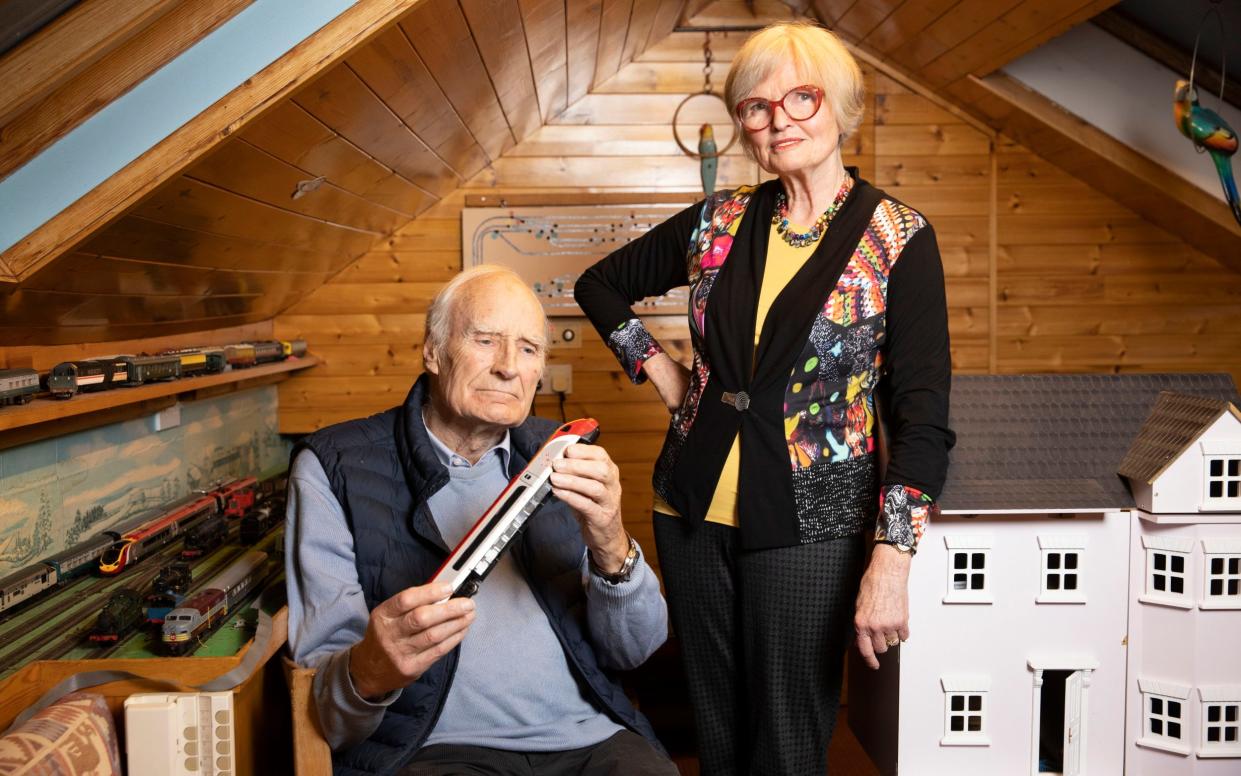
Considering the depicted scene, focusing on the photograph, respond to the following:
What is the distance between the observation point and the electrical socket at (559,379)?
12.1 feet

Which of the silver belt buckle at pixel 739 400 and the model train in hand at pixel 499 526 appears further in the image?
the silver belt buckle at pixel 739 400

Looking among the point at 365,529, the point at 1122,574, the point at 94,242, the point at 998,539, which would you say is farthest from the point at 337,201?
the point at 1122,574

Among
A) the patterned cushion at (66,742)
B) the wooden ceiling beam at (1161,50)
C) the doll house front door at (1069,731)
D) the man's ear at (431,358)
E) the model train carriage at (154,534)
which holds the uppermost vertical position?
the wooden ceiling beam at (1161,50)

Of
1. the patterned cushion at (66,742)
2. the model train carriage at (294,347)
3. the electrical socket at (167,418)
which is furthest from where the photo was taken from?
the model train carriage at (294,347)

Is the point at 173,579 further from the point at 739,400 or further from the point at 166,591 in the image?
Answer: the point at 739,400

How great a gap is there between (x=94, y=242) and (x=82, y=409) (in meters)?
0.35

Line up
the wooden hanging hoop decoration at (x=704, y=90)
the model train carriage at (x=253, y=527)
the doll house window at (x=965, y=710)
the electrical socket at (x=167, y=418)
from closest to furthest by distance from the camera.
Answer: the doll house window at (x=965, y=710)
the model train carriage at (x=253, y=527)
the electrical socket at (x=167, y=418)
the wooden hanging hoop decoration at (x=704, y=90)

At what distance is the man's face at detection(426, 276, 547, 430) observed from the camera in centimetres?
152

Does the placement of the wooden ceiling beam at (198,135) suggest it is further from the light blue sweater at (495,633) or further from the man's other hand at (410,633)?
the man's other hand at (410,633)

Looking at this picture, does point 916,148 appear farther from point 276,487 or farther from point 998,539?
point 276,487

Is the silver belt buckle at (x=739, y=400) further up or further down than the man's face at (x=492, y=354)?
further down

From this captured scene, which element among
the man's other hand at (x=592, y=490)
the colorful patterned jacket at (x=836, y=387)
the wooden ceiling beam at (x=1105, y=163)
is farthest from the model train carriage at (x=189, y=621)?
the wooden ceiling beam at (x=1105, y=163)

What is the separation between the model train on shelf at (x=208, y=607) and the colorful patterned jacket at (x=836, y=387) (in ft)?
2.64

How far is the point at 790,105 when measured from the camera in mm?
1554
